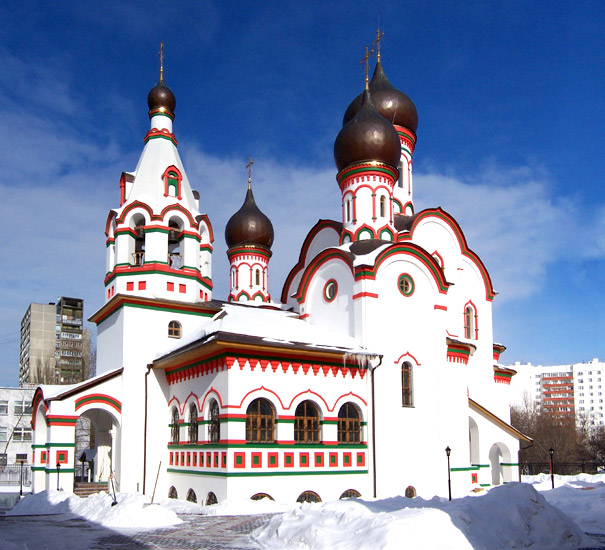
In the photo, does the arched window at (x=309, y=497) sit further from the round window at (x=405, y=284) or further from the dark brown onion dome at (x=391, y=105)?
the dark brown onion dome at (x=391, y=105)

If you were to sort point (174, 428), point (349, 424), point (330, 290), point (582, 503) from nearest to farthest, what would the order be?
Result: 1. point (582, 503)
2. point (349, 424)
3. point (174, 428)
4. point (330, 290)

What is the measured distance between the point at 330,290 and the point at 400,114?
889cm

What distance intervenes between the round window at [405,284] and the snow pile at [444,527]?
8598 millimetres

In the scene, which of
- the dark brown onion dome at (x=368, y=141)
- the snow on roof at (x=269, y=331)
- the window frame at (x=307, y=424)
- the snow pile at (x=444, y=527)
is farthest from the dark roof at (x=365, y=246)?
the snow pile at (x=444, y=527)

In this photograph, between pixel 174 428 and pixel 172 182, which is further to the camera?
pixel 172 182

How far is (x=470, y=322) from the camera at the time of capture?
2389 cm

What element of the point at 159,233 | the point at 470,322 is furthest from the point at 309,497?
the point at 470,322

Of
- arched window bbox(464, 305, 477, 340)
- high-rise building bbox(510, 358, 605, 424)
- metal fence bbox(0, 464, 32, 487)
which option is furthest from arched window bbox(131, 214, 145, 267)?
high-rise building bbox(510, 358, 605, 424)

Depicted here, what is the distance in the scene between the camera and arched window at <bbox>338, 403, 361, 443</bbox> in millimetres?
17875

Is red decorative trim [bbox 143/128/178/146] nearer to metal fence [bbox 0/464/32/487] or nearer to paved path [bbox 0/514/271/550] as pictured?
paved path [bbox 0/514/271/550]

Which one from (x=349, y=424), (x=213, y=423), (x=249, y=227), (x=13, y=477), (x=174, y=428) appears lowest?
(x=13, y=477)

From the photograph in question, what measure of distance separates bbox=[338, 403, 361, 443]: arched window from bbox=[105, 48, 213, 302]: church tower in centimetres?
574

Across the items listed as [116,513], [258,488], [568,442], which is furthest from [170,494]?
[568,442]

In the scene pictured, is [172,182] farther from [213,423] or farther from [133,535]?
[133,535]
